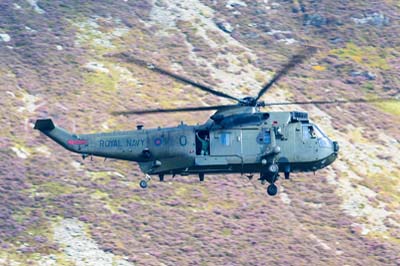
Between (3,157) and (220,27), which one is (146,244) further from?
(220,27)

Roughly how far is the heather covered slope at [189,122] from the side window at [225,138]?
18178mm

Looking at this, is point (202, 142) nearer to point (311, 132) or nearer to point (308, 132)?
point (308, 132)

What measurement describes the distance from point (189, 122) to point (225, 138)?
29.8 metres

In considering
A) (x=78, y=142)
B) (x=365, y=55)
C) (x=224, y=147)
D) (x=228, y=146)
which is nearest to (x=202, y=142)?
(x=224, y=147)

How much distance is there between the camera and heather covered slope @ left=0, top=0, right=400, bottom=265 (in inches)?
2400

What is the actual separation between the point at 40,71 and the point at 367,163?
27298 millimetres

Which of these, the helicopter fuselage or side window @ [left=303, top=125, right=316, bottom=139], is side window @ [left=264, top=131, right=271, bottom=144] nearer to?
the helicopter fuselage

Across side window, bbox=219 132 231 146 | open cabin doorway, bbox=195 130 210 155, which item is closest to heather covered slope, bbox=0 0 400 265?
open cabin doorway, bbox=195 130 210 155

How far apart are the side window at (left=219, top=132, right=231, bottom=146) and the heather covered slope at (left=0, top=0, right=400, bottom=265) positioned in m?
18.2

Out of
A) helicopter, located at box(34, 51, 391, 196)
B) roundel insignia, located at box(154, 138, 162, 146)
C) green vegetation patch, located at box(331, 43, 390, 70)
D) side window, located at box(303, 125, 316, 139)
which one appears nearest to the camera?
helicopter, located at box(34, 51, 391, 196)

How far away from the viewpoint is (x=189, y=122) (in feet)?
236

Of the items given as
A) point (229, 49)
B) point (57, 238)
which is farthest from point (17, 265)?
point (229, 49)

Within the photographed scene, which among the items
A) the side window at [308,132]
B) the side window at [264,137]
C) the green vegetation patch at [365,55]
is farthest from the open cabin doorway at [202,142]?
the green vegetation patch at [365,55]

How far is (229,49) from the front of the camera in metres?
89.8
